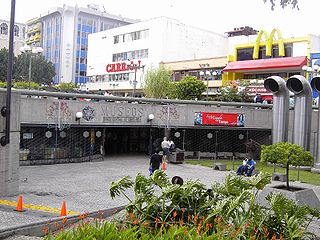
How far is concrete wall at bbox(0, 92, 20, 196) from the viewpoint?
50.3 feet

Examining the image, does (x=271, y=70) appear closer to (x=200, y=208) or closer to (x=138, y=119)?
(x=138, y=119)

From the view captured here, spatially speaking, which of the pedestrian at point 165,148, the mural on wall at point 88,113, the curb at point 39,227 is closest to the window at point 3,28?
the mural on wall at point 88,113

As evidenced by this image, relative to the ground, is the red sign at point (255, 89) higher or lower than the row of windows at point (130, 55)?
lower

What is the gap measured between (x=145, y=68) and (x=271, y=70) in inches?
734

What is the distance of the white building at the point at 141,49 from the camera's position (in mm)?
61938

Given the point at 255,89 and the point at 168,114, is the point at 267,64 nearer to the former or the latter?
the point at 255,89

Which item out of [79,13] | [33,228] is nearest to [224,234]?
[33,228]

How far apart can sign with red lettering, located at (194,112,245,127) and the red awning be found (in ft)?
64.6

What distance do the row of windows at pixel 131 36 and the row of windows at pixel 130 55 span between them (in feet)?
6.48

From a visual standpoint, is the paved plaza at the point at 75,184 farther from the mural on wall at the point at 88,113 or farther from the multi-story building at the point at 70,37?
the multi-story building at the point at 70,37

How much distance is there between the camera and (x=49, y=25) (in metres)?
93.8

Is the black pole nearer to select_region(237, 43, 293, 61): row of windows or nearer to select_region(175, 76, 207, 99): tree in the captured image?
select_region(175, 76, 207, 99): tree

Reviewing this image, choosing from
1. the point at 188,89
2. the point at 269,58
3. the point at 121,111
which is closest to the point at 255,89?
the point at 269,58

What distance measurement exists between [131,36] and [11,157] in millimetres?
53155
